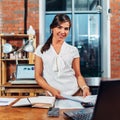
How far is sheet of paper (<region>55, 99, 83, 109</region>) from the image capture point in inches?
78.0

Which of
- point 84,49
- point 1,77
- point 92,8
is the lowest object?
point 1,77

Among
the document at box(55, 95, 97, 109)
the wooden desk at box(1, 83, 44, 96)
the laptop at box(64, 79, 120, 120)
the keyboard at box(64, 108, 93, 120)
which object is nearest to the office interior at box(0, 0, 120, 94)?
the wooden desk at box(1, 83, 44, 96)

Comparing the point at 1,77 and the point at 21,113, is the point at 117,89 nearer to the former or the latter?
the point at 21,113

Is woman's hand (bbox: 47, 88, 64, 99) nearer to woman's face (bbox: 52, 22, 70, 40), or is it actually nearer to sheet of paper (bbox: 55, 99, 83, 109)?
sheet of paper (bbox: 55, 99, 83, 109)

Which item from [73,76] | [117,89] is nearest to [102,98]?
[117,89]

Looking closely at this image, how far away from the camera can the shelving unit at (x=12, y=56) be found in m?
5.08

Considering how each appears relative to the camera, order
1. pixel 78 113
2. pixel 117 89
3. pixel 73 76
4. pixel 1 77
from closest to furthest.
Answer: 1. pixel 117 89
2. pixel 78 113
3. pixel 73 76
4. pixel 1 77

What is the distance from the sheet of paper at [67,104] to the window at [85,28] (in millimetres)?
3689

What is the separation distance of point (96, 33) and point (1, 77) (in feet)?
7.17

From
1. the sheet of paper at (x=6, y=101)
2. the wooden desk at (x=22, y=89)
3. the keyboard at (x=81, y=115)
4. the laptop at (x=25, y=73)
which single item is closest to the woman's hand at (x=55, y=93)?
the sheet of paper at (x=6, y=101)

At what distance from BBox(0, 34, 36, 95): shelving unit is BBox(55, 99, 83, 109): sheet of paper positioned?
295cm

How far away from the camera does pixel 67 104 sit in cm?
205

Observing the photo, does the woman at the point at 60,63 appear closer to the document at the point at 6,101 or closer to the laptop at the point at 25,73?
the document at the point at 6,101

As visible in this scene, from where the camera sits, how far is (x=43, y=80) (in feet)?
8.48
